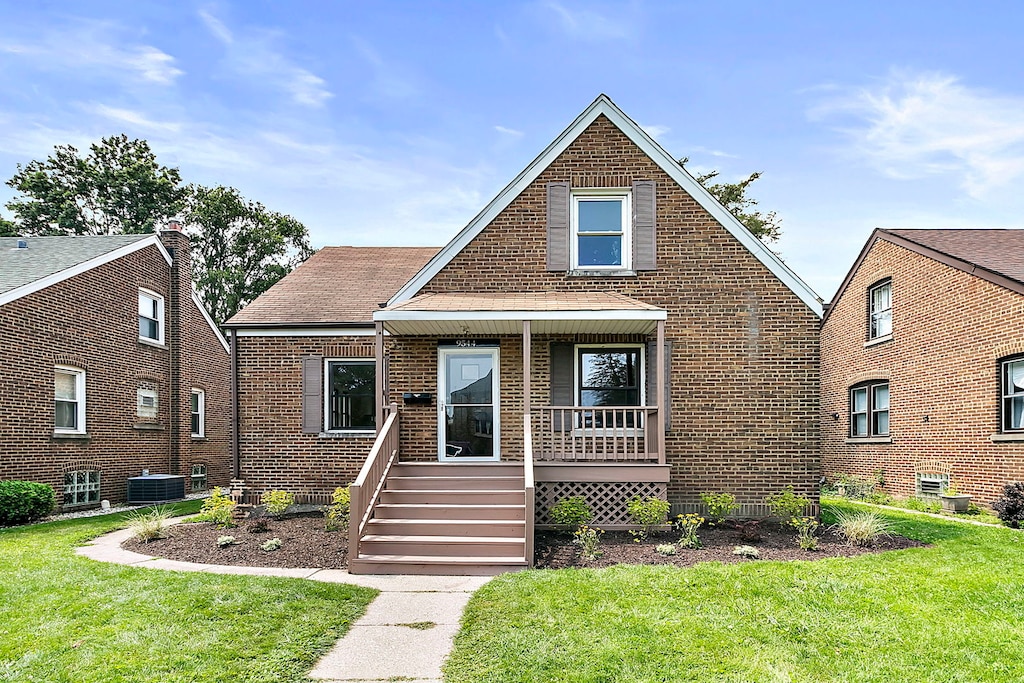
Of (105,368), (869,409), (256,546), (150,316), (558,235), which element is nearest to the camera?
(256,546)

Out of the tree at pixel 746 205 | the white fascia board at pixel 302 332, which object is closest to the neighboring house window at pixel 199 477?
the white fascia board at pixel 302 332

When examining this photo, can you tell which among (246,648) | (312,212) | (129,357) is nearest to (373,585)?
(246,648)

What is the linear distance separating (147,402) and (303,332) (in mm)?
6752

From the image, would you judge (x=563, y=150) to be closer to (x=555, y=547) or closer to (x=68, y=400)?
(x=555, y=547)

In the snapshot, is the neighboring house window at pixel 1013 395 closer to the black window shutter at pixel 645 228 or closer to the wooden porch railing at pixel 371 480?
the black window shutter at pixel 645 228

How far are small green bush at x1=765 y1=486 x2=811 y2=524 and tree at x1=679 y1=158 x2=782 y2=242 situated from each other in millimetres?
19560

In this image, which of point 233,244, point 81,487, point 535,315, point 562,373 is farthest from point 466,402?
point 233,244

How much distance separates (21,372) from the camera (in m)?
13.2

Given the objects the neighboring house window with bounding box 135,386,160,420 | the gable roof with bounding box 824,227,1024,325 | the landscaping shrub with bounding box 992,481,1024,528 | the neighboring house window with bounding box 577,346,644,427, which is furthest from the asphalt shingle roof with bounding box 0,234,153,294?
the gable roof with bounding box 824,227,1024,325

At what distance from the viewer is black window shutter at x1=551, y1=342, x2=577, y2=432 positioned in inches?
458

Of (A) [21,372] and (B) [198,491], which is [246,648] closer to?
(A) [21,372]

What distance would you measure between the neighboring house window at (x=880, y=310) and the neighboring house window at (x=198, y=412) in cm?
1792

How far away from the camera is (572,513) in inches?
384

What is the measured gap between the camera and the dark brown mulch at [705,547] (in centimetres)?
852
